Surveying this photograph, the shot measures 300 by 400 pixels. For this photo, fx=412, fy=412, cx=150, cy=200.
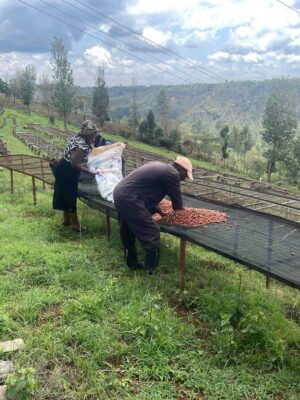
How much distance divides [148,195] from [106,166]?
5.80 feet

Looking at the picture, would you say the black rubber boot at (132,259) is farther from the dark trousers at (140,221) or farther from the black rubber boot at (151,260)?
the dark trousers at (140,221)

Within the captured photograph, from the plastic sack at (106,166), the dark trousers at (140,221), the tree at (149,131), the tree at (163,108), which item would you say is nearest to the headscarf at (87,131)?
the plastic sack at (106,166)

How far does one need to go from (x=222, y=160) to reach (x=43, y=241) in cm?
4297

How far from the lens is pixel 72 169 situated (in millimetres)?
6156

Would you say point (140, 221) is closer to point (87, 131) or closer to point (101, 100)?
point (87, 131)

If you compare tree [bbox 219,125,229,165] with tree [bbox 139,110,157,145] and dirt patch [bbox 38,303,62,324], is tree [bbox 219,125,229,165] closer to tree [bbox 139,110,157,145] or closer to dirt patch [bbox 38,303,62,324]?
tree [bbox 139,110,157,145]

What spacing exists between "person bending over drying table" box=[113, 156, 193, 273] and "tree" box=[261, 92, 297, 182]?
1546 inches

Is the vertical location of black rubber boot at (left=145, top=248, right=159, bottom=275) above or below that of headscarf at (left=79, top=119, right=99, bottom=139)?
below

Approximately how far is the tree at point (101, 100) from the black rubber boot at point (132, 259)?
51.6 metres

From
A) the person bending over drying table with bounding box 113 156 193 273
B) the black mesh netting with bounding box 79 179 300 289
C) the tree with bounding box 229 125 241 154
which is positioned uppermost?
the person bending over drying table with bounding box 113 156 193 273

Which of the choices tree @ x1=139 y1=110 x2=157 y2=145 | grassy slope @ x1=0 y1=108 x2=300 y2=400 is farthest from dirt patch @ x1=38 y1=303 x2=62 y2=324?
tree @ x1=139 y1=110 x2=157 y2=145

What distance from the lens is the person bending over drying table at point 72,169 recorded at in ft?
19.3

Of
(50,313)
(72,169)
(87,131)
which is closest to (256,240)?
(50,313)

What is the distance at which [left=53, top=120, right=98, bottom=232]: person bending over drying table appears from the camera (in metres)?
5.88
